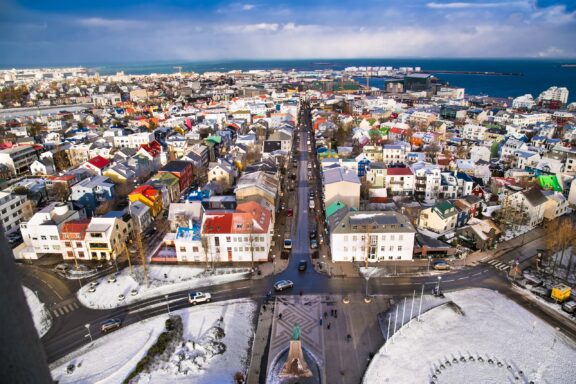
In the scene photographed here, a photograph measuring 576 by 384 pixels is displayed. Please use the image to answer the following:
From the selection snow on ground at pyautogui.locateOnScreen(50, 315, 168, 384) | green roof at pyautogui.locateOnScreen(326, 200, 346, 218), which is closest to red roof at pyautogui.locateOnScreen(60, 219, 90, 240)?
snow on ground at pyautogui.locateOnScreen(50, 315, 168, 384)

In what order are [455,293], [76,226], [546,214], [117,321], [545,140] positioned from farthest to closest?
[545,140]
[546,214]
[76,226]
[455,293]
[117,321]

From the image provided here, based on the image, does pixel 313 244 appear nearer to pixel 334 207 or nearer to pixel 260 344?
pixel 334 207

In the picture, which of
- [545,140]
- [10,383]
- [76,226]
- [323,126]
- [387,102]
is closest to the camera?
[10,383]

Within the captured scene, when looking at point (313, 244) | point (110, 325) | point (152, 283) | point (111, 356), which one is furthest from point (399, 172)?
point (111, 356)

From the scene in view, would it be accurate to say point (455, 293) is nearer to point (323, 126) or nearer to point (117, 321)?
point (117, 321)

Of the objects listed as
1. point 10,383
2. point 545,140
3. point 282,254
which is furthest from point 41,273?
point 545,140

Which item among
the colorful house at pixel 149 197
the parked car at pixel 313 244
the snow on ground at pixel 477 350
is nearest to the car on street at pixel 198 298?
the parked car at pixel 313 244

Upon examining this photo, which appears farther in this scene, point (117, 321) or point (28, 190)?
point (28, 190)
